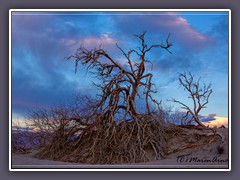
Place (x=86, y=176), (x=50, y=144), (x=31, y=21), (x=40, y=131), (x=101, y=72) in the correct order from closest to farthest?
(x=86, y=176), (x=31, y=21), (x=101, y=72), (x=50, y=144), (x=40, y=131)

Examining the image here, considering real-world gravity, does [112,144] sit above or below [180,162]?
above

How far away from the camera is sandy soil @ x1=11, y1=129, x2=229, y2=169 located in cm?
848

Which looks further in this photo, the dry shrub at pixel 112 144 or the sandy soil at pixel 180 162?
the dry shrub at pixel 112 144

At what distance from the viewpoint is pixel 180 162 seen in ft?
30.6

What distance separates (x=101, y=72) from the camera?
1123 centimetres

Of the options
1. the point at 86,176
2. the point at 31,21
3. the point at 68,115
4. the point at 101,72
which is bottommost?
the point at 86,176

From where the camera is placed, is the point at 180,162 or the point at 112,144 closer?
the point at 180,162

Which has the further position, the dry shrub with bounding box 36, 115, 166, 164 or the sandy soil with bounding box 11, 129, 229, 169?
the dry shrub with bounding box 36, 115, 166, 164

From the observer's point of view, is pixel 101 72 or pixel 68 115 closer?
pixel 101 72

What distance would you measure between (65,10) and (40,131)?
595 cm

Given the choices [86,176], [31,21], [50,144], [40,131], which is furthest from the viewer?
[40,131]

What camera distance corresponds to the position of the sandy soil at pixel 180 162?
27.8 ft
